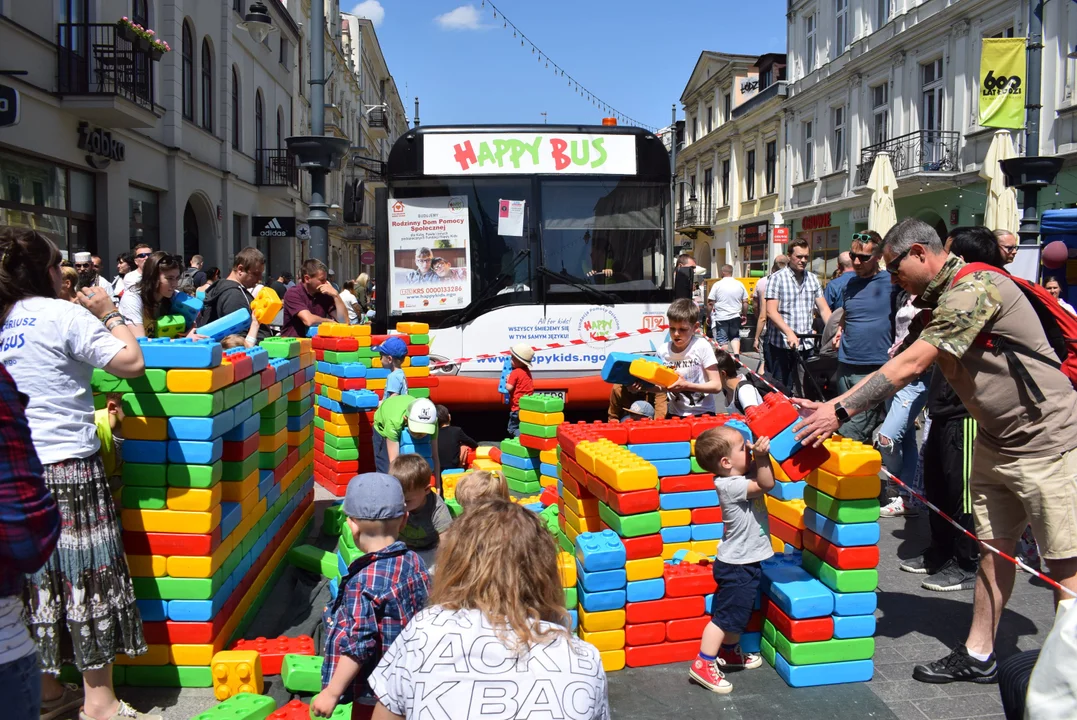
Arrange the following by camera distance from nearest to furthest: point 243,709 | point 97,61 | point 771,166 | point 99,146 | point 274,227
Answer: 1. point 243,709
2. point 97,61
3. point 99,146
4. point 274,227
5. point 771,166

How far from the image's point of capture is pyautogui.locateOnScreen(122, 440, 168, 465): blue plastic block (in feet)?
11.9

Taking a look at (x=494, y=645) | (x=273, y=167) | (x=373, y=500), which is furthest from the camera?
(x=273, y=167)

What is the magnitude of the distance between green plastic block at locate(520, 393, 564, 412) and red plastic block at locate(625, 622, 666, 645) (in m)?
2.91

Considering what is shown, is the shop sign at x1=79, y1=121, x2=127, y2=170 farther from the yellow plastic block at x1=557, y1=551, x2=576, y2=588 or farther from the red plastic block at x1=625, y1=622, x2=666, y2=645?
the red plastic block at x1=625, y1=622, x2=666, y2=645

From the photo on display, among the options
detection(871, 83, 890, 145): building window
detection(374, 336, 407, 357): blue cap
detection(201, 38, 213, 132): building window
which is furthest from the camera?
detection(871, 83, 890, 145): building window

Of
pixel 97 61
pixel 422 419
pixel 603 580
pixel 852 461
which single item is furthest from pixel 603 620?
pixel 97 61

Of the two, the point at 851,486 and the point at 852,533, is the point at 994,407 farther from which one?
the point at 852,533

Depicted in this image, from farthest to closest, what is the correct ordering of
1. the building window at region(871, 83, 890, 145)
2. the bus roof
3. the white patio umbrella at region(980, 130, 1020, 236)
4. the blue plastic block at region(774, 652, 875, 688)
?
the building window at region(871, 83, 890, 145) → the white patio umbrella at region(980, 130, 1020, 236) → the bus roof → the blue plastic block at region(774, 652, 875, 688)

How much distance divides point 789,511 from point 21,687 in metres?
3.48

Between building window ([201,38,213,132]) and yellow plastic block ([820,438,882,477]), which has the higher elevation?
building window ([201,38,213,132])

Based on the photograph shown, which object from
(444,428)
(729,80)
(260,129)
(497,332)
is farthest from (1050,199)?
(729,80)

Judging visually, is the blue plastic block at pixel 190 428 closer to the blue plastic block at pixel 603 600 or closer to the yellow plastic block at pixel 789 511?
the blue plastic block at pixel 603 600

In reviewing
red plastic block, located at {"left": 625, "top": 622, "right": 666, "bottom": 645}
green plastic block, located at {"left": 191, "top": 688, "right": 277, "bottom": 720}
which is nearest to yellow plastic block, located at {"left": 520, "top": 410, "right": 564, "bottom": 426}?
red plastic block, located at {"left": 625, "top": 622, "right": 666, "bottom": 645}

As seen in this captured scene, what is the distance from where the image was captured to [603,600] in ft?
12.7
